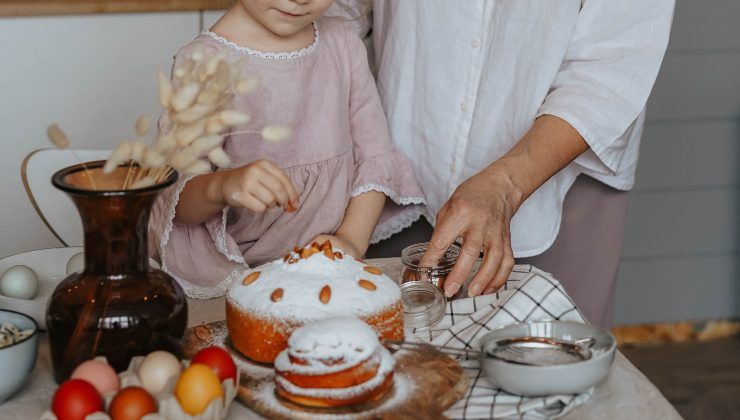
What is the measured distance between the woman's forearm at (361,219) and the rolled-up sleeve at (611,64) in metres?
0.31

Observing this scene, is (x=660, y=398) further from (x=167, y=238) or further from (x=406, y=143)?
(x=406, y=143)

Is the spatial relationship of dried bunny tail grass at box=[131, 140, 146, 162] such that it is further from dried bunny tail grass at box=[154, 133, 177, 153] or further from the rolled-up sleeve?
the rolled-up sleeve

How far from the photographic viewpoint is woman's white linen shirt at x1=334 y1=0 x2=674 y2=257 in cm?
164

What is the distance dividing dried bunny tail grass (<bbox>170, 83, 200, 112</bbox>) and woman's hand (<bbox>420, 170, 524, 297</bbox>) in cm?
47

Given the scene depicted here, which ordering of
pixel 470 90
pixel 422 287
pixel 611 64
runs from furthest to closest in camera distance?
pixel 470 90
pixel 611 64
pixel 422 287

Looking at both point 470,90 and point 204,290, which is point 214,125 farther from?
point 470,90

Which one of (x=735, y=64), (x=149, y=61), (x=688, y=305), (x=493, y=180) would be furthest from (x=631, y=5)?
(x=688, y=305)

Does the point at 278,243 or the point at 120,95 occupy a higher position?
the point at 120,95

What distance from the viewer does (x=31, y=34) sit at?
101 inches

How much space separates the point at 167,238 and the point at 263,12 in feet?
1.19

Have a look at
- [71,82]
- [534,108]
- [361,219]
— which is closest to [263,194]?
[361,219]

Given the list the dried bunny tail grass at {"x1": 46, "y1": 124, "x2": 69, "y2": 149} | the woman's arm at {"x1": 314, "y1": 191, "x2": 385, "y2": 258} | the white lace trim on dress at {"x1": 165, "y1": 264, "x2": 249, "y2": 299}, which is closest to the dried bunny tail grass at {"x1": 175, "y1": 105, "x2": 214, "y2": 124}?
the dried bunny tail grass at {"x1": 46, "y1": 124, "x2": 69, "y2": 149}

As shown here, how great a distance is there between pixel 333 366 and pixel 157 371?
176 mm

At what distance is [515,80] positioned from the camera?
5.63 feet
